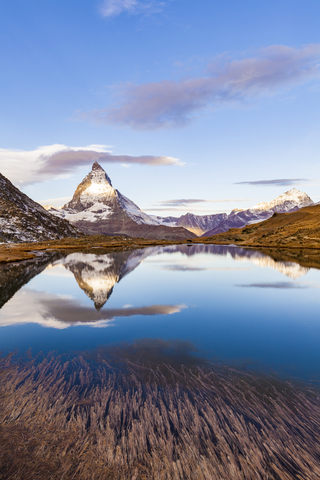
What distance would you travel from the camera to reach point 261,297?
4781cm

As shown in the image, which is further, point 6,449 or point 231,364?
point 231,364

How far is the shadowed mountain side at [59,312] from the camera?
111ft

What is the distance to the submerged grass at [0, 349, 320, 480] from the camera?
10.9 m

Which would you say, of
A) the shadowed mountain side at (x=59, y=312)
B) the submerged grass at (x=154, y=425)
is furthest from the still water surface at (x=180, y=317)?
the submerged grass at (x=154, y=425)

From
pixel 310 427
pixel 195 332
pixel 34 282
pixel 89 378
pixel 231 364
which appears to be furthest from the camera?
pixel 34 282

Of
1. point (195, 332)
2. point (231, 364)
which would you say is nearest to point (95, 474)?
point (231, 364)

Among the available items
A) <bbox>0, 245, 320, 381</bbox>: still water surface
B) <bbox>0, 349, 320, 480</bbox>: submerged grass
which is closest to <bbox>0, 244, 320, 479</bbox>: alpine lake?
<bbox>0, 349, 320, 480</bbox>: submerged grass

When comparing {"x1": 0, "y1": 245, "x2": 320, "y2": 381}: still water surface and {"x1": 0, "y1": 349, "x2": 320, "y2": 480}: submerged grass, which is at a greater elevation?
{"x1": 0, "y1": 349, "x2": 320, "y2": 480}: submerged grass

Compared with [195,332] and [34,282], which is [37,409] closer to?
[195,332]

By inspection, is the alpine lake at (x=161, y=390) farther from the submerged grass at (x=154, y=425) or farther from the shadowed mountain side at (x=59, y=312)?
the shadowed mountain side at (x=59, y=312)

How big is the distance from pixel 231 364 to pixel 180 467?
11.9 m

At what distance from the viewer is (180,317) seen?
36062 mm

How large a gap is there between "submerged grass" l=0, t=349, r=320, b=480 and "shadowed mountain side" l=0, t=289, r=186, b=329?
13854 millimetres

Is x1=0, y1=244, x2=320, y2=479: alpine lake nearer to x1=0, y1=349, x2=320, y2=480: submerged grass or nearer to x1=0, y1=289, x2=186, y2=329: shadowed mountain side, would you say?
x1=0, y1=349, x2=320, y2=480: submerged grass
